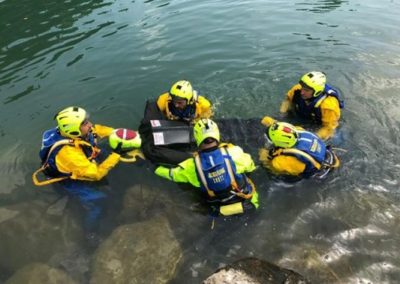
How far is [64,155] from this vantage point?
6895 millimetres

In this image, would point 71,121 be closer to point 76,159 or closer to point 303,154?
point 76,159

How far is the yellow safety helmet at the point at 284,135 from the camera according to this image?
6.88 metres

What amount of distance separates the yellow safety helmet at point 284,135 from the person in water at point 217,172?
2.10ft

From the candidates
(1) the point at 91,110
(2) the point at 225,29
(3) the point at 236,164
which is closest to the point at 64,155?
(3) the point at 236,164

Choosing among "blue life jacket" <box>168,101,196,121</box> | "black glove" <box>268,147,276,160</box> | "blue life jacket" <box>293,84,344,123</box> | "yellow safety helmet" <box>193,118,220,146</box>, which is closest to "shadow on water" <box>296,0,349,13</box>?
"blue life jacket" <box>293,84,344,123</box>

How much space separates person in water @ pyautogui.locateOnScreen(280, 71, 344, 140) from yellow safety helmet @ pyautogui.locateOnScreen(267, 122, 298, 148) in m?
1.64

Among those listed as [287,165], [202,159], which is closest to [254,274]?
[202,159]

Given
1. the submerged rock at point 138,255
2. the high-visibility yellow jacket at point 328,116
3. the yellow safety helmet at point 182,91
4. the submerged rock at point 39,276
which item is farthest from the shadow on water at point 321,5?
the submerged rock at point 39,276

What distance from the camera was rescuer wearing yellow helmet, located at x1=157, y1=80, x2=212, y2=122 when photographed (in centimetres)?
811

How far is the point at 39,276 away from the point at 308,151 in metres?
4.95

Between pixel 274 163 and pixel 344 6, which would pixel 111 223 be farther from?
pixel 344 6

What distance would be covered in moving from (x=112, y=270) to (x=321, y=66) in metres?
8.59

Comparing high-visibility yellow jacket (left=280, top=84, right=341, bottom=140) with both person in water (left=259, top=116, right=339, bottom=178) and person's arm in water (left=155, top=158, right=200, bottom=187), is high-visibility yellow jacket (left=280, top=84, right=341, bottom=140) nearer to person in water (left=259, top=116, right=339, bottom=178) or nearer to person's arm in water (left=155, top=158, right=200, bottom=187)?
person in water (left=259, top=116, right=339, bottom=178)

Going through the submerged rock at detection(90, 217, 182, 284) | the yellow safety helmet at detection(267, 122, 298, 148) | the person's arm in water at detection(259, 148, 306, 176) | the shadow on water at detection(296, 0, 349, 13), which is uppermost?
the yellow safety helmet at detection(267, 122, 298, 148)
